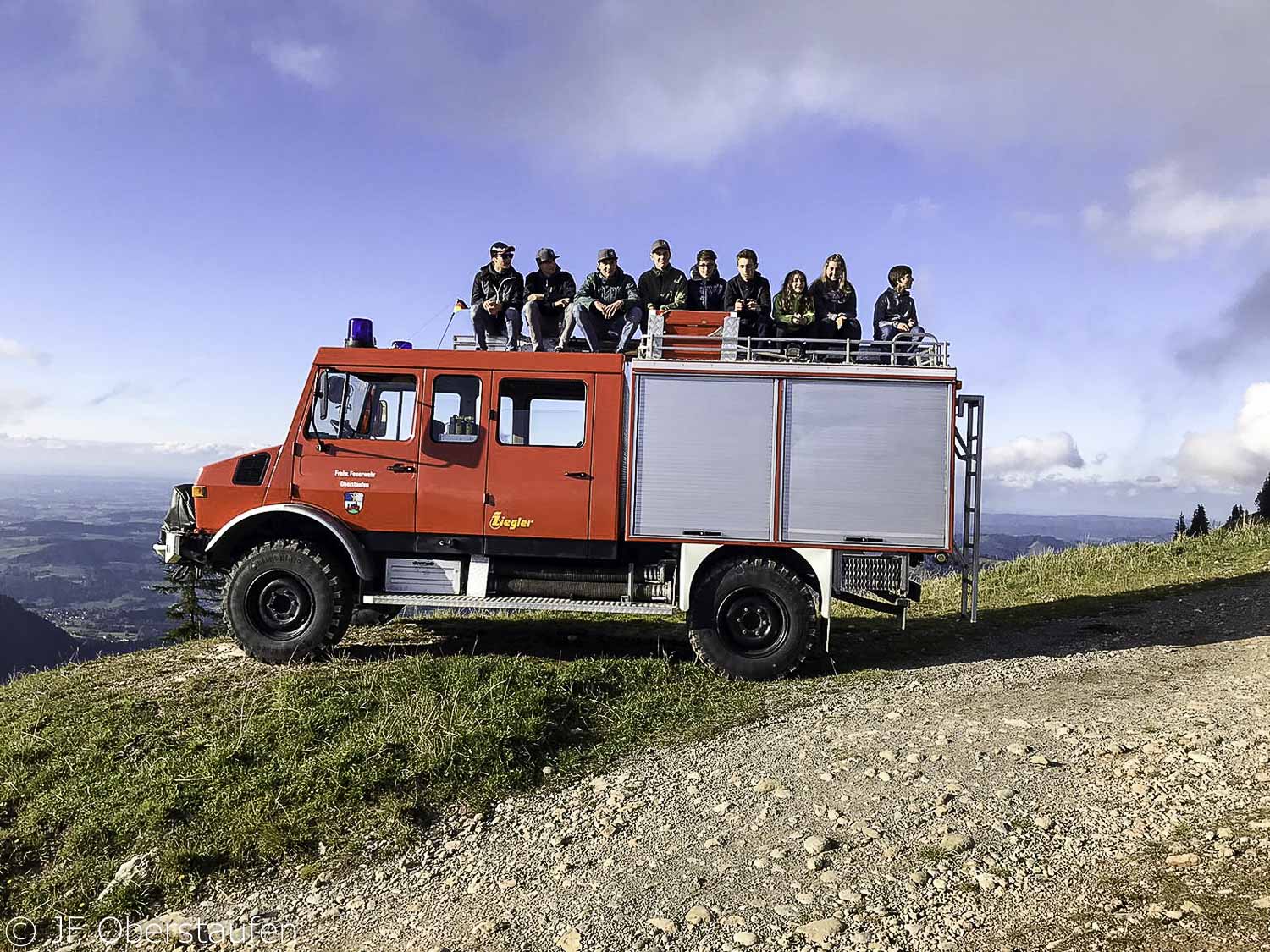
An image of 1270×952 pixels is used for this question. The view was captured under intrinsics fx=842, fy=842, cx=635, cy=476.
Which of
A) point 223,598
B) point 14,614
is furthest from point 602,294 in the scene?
point 14,614

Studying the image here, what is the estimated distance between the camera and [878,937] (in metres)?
3.71

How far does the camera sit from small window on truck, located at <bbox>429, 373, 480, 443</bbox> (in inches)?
327

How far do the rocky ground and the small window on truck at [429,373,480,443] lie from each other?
12.6 feet

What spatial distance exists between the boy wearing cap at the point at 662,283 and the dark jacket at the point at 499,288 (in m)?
1.32

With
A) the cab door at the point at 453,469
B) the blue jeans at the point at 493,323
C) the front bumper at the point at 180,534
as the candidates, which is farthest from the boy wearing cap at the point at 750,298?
the front bumper at the point at 180,534

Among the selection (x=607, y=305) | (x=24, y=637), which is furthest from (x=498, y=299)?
(x=24, y=637)

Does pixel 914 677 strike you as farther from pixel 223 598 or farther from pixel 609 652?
pixel 223 598

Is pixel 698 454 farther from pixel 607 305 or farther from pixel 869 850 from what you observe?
pixel 869 850

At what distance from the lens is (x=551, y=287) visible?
9.13m

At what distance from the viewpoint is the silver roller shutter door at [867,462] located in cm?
792

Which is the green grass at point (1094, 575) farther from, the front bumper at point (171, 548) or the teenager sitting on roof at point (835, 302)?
the front bumper at point (171, 548)

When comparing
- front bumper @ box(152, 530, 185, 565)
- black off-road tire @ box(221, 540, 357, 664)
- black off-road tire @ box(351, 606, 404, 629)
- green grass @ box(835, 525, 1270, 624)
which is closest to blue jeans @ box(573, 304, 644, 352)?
black off-road tire @ box(221, 540, 357, 664)

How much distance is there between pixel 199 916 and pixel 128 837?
0.94 metres

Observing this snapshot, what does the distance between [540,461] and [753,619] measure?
8.40 ft
